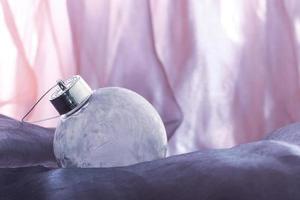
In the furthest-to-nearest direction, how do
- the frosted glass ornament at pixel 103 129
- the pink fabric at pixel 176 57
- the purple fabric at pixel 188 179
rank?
the pink fabric at pixel 176 57, the frosted glass ornament at pixel 103 129, the purple fabric at pixel 188 179

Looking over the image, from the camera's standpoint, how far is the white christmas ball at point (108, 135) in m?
0.64

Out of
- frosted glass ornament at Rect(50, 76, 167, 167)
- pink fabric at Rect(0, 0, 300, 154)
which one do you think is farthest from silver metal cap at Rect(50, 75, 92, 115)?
pink fabric at Rect(0, 0, 300, 154)

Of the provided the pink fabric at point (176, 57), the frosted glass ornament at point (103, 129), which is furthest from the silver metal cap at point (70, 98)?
the pink fabric at point (176, 57)

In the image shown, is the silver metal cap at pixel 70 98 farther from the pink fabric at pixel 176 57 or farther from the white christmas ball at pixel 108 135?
the pink fabric at pixel 176 57

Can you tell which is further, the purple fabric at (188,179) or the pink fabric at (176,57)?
the pink fabric at (176,57)

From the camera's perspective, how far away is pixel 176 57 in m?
1.08

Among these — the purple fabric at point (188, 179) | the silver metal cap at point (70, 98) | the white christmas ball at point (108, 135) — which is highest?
the silver metal cap at point (70, 98)

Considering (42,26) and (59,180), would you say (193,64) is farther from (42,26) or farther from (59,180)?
(59,180)

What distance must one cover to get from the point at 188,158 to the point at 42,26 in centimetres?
60

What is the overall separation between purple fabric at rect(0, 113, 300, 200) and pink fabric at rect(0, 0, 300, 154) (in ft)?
1.44

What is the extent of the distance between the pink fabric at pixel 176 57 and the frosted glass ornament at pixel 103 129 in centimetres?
39

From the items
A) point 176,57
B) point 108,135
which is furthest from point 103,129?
point 176,57

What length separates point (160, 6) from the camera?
1077 mm

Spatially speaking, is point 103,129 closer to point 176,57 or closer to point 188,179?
point 188,179
